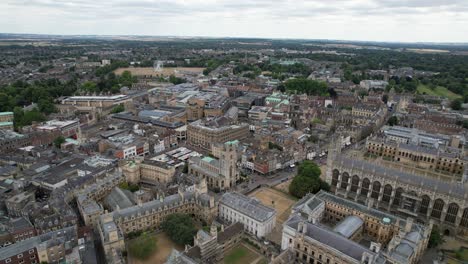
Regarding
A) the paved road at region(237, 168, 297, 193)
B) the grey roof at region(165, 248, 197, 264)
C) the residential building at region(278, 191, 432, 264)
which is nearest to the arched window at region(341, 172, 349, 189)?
the residential building at region(278, 191, 432, 264)

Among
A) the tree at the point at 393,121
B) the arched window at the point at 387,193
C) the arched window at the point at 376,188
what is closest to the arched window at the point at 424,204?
the arched window at the point at 387,193

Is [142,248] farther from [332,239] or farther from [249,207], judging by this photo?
[332,239]

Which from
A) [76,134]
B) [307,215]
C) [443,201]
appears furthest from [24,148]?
[443,201]

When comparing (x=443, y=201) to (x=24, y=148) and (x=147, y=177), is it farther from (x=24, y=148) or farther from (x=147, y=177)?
(x=24, y=148)

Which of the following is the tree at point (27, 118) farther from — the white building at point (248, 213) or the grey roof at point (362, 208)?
the grey roof at point (362, 208)

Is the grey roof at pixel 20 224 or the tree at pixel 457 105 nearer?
the grey roof at pixel 20 224

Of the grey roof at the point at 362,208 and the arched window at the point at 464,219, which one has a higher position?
the grey roof at the point at 362,208
